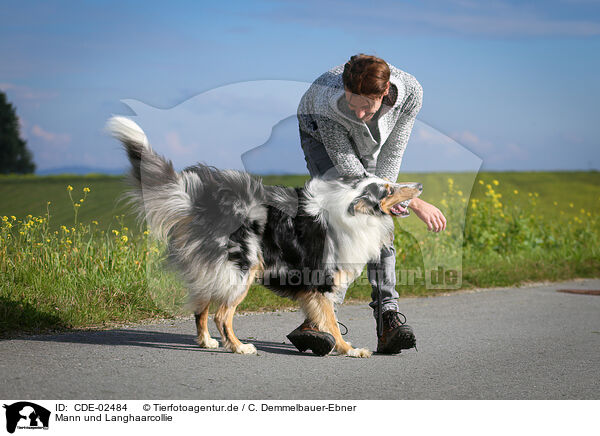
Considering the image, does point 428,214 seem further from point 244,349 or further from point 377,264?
point 244,349

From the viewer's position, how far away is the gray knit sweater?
5.55 m

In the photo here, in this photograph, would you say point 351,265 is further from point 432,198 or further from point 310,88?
point 432,198

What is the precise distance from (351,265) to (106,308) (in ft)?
8.75

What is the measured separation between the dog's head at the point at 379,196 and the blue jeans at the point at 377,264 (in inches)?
14.9

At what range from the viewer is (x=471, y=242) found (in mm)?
12297

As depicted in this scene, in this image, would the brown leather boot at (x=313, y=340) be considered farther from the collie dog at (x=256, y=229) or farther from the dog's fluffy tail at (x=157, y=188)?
the dog's fluffy tail at (x=157, y=188)

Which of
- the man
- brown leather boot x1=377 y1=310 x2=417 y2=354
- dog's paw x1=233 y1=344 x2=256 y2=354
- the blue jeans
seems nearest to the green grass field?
the blue jeans

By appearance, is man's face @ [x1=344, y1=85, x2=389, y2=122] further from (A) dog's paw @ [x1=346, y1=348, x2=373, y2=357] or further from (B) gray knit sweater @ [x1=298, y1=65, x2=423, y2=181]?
(A) dog's paw @ [x1=346, y1=348, x2=373, y2=357]

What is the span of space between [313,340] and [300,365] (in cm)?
35

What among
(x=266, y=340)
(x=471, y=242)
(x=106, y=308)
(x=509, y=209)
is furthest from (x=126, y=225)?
(x=509, y=209)

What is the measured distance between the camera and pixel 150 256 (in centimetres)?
761

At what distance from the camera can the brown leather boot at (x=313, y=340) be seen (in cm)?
548
